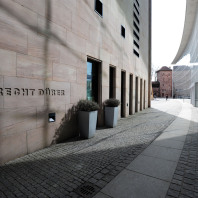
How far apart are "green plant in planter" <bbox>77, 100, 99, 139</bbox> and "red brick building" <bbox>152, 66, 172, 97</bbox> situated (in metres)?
103

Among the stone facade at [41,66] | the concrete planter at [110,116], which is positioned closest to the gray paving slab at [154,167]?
the stone facade at [41,66]

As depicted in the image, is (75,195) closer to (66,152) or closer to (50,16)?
(66,152)

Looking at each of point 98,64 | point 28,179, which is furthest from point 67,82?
point 28,179

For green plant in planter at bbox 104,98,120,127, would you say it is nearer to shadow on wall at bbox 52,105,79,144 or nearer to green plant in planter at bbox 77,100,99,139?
green plant in planter at bbox 77,100,99,139

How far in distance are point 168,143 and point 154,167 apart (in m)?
2.31

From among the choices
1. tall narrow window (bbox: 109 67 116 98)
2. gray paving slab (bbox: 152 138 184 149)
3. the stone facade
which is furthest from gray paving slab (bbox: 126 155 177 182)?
tall narrow window (bbox: 109 67 116 98)

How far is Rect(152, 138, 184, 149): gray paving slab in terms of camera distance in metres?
5.46

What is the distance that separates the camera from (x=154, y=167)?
386 cm

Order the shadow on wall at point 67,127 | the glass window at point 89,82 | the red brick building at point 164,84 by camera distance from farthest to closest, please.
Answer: the red brick building at point 164,84
the glass window at point 89,82
the shadow on wall at point 67,127

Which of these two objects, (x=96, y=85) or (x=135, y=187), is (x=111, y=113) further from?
(x=135, y=187)

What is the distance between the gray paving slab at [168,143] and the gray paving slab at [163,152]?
1.12 ft

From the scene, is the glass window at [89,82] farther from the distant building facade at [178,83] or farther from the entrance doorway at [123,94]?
the distant building facade at [178,83]

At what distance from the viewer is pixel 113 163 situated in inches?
161

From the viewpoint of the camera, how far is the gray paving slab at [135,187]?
280 centimetres
